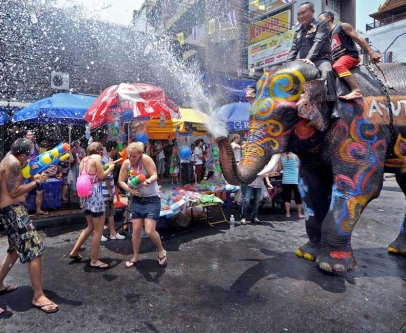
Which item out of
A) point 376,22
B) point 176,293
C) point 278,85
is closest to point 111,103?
point 278,85

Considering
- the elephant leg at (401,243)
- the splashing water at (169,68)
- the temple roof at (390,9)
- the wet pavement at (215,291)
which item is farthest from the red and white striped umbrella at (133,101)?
the temple roof at (390,9)

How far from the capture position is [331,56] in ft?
13.6

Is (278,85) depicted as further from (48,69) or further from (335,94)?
(48,69)

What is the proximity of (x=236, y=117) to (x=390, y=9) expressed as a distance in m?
23.3

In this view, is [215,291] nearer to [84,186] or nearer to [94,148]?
[84,186]

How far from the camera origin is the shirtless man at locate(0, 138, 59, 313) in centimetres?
310

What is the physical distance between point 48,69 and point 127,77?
308 centimetres

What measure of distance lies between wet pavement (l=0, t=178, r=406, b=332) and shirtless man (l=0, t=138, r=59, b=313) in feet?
0.86

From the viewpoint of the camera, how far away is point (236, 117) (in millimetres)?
9375

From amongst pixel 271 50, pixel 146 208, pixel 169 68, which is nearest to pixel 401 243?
pixel 146 208

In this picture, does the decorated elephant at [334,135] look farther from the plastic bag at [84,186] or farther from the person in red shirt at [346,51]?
the plastic bag at [84,186]

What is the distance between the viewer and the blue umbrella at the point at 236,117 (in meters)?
9.30

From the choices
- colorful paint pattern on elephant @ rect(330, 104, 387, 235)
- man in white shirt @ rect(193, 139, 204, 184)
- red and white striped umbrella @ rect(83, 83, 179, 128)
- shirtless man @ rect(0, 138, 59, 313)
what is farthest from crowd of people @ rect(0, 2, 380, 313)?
man in white shirt @ rect(193, 139, 204, 184)

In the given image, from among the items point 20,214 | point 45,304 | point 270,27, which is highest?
point 270,27
